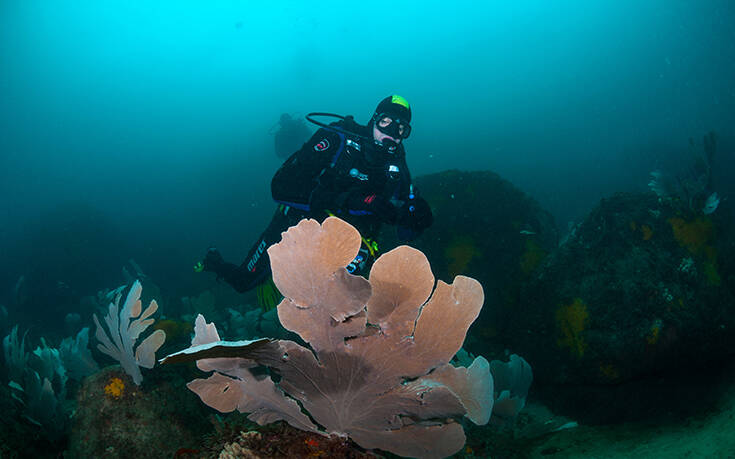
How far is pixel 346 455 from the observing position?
4.54 ft

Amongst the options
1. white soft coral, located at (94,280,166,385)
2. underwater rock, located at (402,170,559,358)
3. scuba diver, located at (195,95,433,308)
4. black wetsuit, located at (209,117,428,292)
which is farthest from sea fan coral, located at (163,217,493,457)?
underwater rock, located at (402,170,559,358)

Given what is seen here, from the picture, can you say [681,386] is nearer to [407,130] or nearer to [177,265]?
[407,130]

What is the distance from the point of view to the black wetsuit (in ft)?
13.4

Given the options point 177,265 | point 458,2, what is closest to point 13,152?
point 177,265

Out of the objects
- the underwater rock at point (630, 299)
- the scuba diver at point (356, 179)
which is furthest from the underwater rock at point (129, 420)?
the underwater rock at point (630, 299)

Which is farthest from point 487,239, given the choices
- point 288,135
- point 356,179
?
point 288,135

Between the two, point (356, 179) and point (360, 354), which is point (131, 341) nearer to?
point (360, 354)

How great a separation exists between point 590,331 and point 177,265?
753 inches

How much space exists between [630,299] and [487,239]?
9.44ft

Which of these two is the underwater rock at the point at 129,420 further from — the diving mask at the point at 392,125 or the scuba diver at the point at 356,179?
the diving mask at the point at 392,125

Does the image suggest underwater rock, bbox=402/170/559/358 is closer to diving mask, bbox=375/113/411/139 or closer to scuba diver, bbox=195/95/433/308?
scuba diver, bbox=195/95/433/308

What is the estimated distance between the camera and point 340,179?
4.15 meters

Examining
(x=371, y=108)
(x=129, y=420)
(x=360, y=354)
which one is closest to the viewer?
(x=360, y=354)

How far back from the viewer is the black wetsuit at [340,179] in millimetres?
4086
